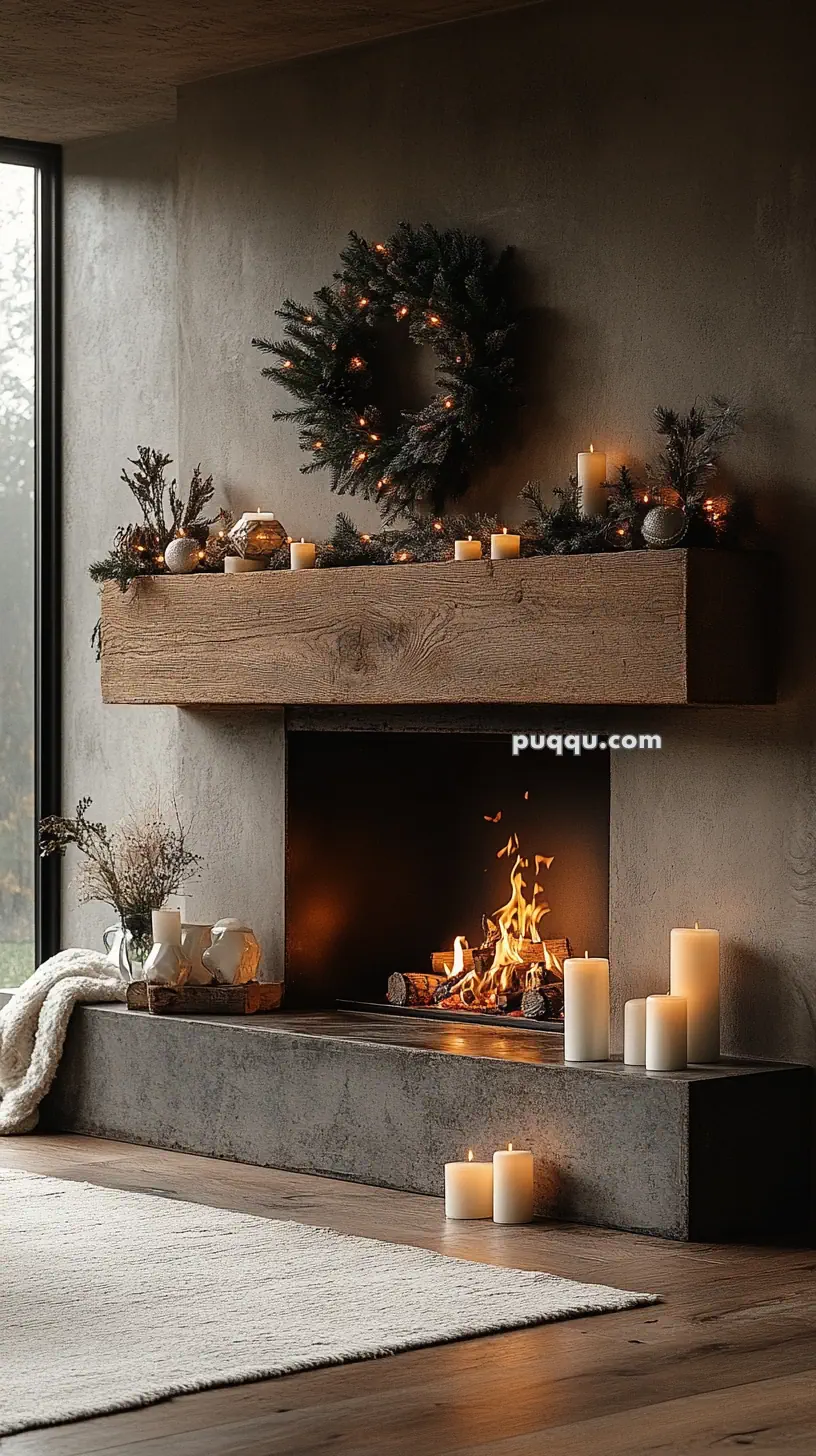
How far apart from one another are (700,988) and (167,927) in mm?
1522

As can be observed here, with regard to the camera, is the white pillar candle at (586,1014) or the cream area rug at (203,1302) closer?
the cream area rug at (203,1302)

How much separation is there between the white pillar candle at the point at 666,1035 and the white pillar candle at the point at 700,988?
0.10 meters

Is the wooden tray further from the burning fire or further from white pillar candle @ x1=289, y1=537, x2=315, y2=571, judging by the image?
white pillar candle @ x1=289, y1=537, x2=315, y2=571

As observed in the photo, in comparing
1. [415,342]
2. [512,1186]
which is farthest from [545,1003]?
[415,342]

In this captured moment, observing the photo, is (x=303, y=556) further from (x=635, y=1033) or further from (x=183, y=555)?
(x=635, y=1033)

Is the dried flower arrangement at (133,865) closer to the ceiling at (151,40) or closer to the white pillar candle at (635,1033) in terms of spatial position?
the white pillar candle at (635,1033)

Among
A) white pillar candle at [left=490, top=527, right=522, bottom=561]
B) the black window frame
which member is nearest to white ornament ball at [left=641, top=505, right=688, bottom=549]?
white pillar candle at [left=490, top=527, right=522, bottom=561]

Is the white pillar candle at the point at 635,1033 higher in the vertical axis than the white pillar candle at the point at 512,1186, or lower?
higher

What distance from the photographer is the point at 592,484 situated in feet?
15.5

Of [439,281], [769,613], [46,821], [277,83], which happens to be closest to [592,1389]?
[769,613]

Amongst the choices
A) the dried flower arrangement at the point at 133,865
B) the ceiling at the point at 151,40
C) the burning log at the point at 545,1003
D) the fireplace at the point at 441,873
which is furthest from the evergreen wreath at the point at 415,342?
the burning log at the point at 545,1003

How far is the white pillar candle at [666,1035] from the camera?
174 inches

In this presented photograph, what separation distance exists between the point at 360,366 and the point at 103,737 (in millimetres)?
1739

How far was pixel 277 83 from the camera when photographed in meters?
5.62
